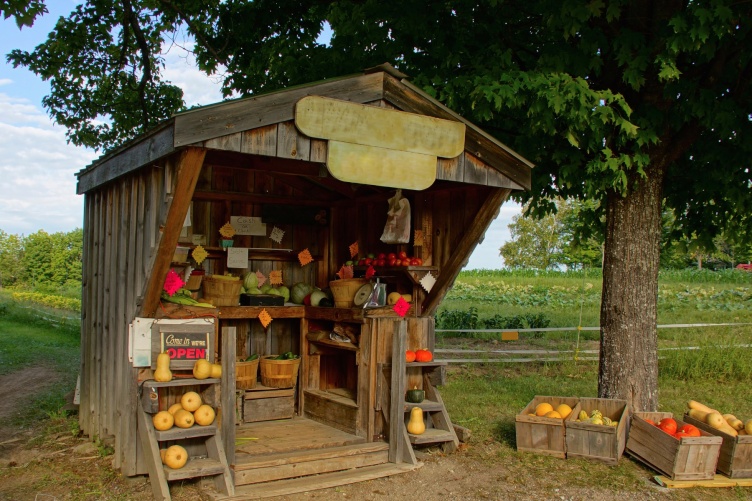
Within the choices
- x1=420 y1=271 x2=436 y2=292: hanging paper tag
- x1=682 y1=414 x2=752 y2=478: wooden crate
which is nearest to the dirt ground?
x1=682 y1=414 x2=752 y2=478: wooden crate

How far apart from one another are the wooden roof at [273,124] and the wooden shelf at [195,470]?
2409mm

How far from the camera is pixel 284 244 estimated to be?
26.2ft

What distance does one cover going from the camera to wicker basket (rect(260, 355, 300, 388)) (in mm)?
7297

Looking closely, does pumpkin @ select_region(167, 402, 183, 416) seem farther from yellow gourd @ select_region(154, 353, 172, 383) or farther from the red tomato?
the red tomato

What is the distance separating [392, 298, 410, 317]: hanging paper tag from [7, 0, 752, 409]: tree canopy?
2031 millimetres

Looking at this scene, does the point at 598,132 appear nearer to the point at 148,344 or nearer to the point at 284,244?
the point at 284,244

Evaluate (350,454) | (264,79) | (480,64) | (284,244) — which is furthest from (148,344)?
(264,79)

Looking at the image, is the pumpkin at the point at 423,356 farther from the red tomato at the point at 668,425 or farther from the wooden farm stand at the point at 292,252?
the red tomato at the point at 668,425

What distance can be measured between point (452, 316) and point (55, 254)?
25.2 meters

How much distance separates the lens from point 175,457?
211 inches

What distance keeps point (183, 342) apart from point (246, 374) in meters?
1.53

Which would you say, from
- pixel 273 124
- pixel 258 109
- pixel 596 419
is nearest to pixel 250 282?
pixel 273 124

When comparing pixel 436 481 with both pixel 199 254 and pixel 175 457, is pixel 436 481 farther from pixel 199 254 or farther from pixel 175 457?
pixel 199 254

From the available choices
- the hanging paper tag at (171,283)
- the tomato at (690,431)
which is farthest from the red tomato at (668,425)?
the hanging paper tag at (171,283)
